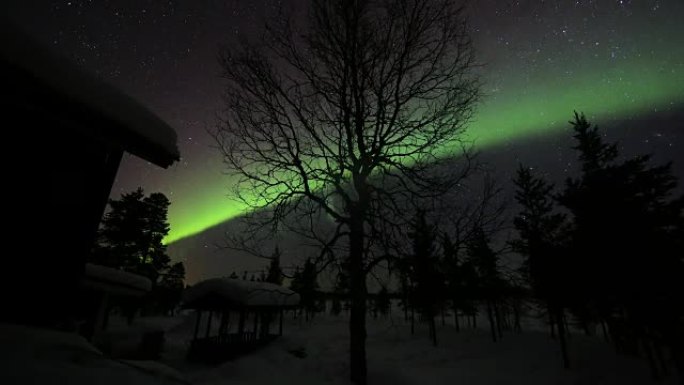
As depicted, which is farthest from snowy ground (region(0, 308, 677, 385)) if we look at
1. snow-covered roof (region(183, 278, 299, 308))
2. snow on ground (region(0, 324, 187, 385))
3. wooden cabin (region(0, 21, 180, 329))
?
snow-covered roof (region(183, 278, 299, 308))

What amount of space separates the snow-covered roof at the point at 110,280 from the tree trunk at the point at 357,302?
799cm

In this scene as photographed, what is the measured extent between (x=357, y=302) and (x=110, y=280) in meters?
8.31

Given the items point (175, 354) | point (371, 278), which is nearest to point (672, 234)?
point (371, 278)

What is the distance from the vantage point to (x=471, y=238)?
7.36 meters

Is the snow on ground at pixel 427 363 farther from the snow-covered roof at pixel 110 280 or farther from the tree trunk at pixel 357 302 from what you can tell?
the snow-covered roof at pixel 110 280

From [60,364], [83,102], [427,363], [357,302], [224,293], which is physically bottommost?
[427,363]

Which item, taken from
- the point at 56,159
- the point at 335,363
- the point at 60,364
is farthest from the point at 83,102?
the point at 335,363

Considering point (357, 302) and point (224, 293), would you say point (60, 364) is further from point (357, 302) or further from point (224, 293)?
point (224, 293)

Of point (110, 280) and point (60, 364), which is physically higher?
point (110, 280)

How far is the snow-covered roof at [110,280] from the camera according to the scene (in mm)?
9419

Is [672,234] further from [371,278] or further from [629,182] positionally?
[371,278]

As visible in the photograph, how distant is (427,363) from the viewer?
19.2 metres

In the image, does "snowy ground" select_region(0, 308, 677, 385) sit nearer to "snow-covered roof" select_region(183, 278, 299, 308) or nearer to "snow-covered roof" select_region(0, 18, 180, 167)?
"snow-covered roof" select_region(0, 18, 180, 167)

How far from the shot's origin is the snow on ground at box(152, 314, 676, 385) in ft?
38.2
